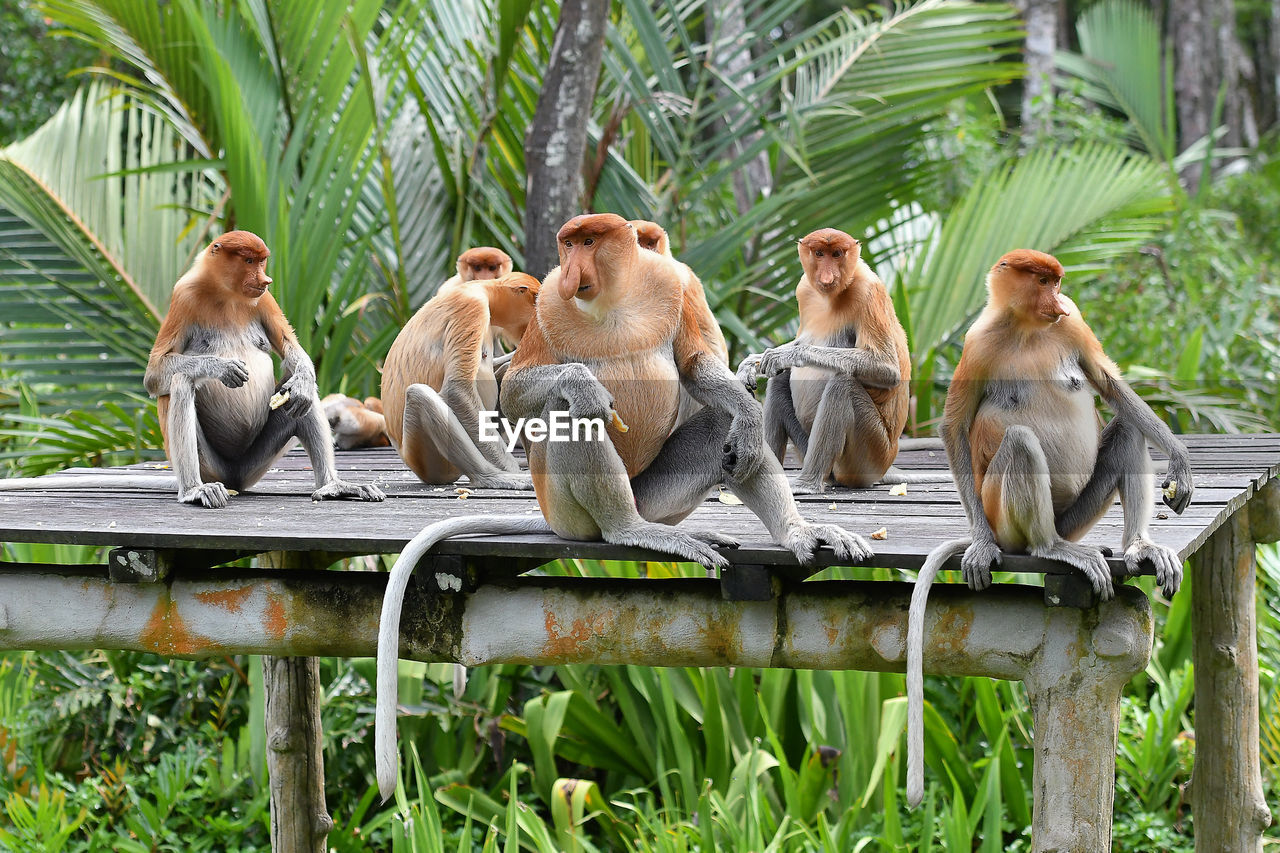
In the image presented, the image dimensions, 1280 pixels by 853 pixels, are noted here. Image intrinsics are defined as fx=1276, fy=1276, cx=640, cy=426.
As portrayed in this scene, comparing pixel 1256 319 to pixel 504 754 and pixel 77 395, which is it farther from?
pixel 77 395

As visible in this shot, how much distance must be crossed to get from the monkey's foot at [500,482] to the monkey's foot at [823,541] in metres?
1.36

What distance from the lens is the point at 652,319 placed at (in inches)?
98.1

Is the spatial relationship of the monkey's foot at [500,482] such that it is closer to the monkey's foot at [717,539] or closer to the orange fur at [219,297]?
the orange fur at [219,297]

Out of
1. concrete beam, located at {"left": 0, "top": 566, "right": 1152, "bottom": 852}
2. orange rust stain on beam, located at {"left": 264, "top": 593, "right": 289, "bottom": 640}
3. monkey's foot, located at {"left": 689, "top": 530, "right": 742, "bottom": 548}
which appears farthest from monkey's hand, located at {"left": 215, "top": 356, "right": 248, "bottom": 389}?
monkey's foot, located at {"left": 689, "top": 530, "right": 742, "bottom": 548}

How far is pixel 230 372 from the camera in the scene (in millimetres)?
3193

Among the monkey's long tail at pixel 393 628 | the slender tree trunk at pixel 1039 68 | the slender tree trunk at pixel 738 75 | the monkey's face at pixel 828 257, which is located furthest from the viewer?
the slender tree trunk at pixel 1039 68

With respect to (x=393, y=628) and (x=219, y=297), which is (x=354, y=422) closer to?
(x=219, y=297)

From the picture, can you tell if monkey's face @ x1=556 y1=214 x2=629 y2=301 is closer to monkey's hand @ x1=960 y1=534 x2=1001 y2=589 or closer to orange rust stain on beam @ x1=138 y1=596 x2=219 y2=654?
monkey's hand @ x1=960 y1=534 x2=1001 y2=589

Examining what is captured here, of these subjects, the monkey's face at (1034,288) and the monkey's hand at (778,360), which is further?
the monkey's hand at (778,360)

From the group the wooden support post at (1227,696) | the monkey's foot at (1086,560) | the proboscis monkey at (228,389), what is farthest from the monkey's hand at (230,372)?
the wooden support post at (1227,696)

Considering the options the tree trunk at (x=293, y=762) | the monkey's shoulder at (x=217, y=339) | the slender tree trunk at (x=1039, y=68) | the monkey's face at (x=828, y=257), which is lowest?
the tree trunk at (x=293, y=762)

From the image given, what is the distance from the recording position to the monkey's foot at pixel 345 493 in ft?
10.8

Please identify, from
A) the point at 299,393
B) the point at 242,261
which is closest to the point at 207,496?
the point at 299,393

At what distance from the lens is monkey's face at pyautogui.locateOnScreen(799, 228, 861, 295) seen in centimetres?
351
